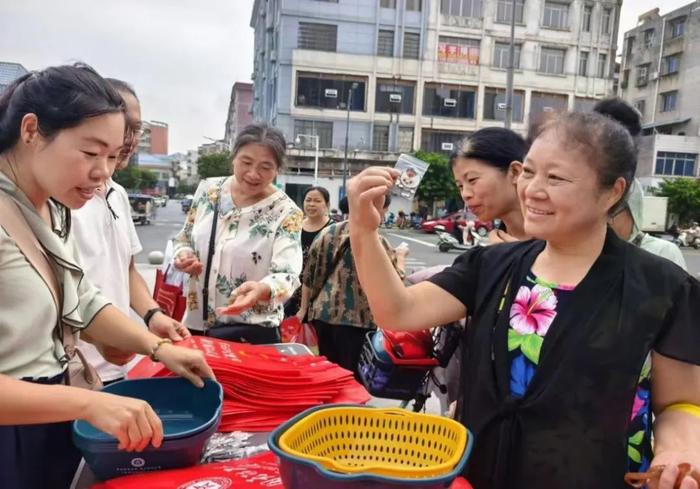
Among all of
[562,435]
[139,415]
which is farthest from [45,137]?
[562,435]

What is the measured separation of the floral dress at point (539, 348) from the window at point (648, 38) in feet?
135

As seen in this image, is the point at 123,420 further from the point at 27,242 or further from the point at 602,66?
the point at 602,66

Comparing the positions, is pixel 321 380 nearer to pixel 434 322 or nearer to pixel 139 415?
pixel 434 322

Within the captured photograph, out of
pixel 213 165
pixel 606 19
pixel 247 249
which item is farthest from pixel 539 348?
pixel 213 165

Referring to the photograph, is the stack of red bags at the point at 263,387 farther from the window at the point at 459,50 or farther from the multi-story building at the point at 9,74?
the window at the point at 459,50

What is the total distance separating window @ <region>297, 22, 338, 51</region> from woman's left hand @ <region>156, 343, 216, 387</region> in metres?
30.9

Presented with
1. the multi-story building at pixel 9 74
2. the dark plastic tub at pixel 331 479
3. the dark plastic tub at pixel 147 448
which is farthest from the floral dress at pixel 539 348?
the multi-story building at pixel 9 74

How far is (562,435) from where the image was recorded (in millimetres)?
1107

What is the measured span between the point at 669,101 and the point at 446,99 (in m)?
15.5

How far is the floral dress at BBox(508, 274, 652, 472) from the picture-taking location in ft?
3.72

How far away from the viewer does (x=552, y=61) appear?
32062mm

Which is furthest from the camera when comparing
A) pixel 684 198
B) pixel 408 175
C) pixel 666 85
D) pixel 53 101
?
pixel 666 85

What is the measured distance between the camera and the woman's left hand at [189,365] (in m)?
1.29

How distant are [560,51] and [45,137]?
35798 mm
